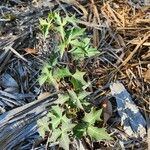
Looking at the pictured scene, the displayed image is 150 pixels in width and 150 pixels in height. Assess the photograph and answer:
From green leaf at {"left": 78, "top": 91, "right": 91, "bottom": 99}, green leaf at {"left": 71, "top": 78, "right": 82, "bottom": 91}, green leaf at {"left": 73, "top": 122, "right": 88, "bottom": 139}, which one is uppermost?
green leaf at {"left": 71, "top": 78, "right": 82, "bottom": 91}

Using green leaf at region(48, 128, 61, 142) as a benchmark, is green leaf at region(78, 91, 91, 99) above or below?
above

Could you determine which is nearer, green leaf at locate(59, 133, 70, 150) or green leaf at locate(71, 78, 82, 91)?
green leaf at locate(59, 133, 70, 150)

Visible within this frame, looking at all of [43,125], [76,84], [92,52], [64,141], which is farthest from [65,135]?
[92,52]

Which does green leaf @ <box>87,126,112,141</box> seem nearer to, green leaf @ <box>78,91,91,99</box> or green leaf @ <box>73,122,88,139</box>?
green leaf @ <box>73,122,88,139</box>

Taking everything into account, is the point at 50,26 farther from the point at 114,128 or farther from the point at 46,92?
the point at 114,128

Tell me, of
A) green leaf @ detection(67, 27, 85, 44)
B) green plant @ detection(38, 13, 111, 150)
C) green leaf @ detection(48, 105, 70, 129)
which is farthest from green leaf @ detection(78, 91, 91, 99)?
green leaf @ detection(67, 27, 85, 44)

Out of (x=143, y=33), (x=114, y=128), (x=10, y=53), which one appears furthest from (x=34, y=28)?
(x=114, y=128)

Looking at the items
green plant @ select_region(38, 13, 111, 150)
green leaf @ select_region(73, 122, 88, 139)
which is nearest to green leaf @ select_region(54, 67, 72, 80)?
green plant @ select_region(38, 13, 111, 150)
